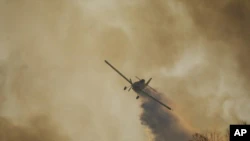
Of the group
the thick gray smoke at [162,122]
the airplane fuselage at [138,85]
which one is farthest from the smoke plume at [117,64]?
the airplane fuselage at [138,85]

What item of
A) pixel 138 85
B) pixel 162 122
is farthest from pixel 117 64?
pixel 162 122

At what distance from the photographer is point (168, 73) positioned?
2244cm

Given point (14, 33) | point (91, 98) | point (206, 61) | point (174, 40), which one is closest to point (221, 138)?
point (206, 61)

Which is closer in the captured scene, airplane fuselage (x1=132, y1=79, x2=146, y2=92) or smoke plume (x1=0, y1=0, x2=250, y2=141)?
smoke plume (x1=0, y1=0, x2=250, y2=141)

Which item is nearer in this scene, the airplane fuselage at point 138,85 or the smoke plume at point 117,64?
the smoke plume at point 117,64

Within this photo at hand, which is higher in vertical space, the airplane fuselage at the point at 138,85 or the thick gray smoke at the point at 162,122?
the airplane fuselage at the point at 138,85

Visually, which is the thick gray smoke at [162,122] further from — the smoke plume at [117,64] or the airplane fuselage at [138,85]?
the airplane fuselage at [138,85]

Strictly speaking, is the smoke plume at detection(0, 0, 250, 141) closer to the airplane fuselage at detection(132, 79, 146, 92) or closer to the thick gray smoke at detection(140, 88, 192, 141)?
the thick gray smoke at detection(140, 88, 192, 141)

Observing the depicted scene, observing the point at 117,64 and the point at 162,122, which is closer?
the point at 117,64

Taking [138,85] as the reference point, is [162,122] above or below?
below

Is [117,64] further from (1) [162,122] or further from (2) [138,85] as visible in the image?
(1) [162,122]

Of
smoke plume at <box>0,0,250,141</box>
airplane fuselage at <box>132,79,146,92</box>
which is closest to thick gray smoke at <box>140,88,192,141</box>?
smoke plume at <box>0,0,250,141</box>

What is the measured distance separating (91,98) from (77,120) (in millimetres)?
1387

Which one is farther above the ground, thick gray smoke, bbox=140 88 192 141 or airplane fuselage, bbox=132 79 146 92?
airplane fuselage, bbox=132 79 146 92
